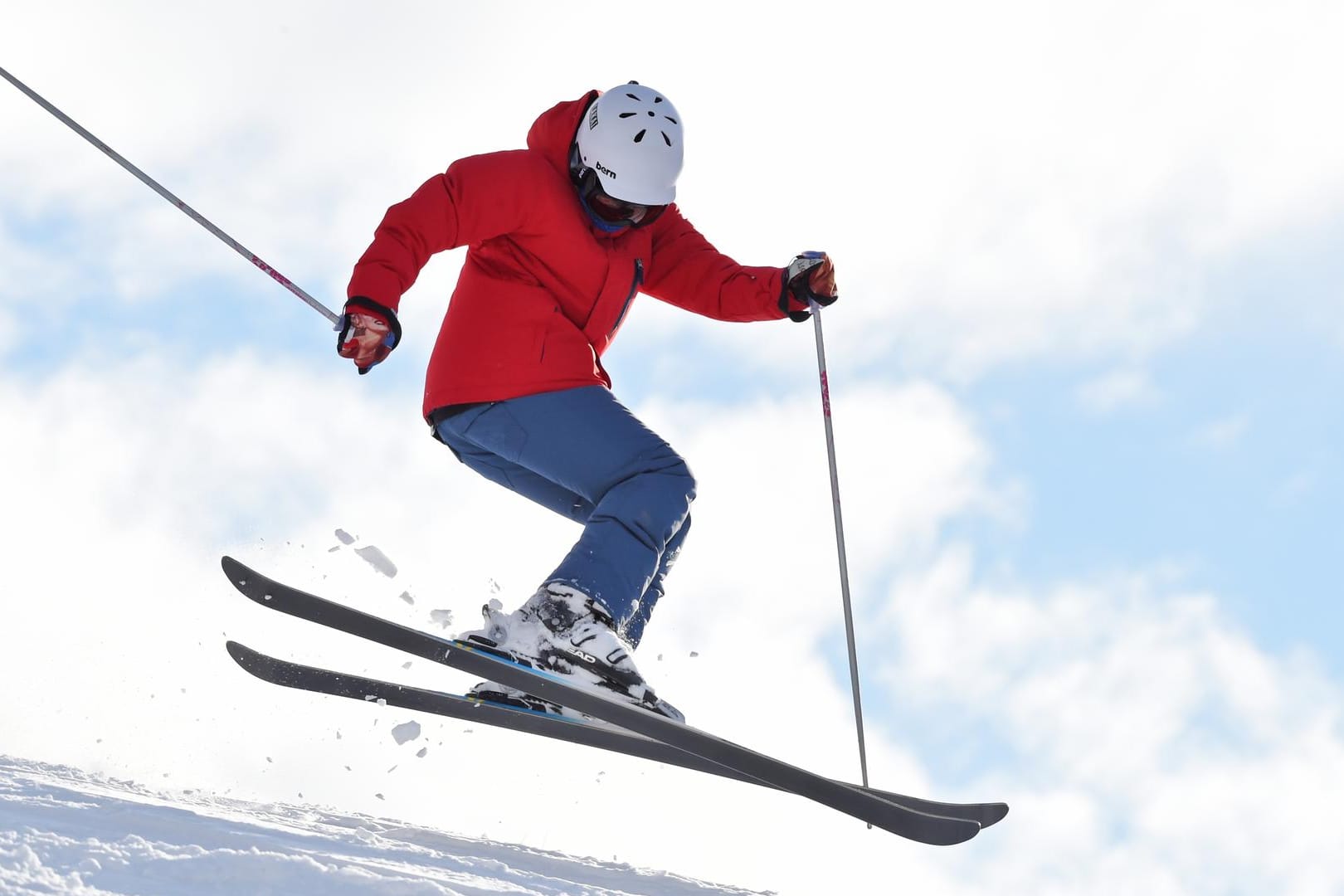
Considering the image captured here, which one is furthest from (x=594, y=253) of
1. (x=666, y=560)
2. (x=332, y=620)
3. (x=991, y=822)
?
(x=991, y=822)

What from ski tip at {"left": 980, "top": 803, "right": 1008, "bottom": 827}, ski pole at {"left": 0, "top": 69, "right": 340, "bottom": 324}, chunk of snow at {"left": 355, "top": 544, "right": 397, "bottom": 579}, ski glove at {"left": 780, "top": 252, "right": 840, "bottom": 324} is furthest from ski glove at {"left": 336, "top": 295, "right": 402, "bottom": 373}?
ski tip at {"left": 980, "top": 803, "right": 1008, "bottom": 827}

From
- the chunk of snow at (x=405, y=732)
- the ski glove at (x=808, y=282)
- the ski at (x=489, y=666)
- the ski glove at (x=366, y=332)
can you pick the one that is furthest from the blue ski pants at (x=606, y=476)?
the ski glove at (x=808, y=282)

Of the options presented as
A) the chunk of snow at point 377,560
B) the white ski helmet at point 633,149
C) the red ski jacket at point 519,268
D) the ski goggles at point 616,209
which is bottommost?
the chunk of snow at point 377,560

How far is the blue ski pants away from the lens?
13.3ft

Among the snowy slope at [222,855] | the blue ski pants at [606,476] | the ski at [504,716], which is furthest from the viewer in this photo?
the ski at [504,716]

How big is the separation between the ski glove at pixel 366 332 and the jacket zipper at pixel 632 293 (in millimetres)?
988

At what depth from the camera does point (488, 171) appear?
14.1 ft

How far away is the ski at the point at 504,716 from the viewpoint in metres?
4.21

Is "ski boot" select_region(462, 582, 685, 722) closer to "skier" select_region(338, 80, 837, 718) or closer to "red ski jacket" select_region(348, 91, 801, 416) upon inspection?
"skier" select_region(338, 80, 837, 718)

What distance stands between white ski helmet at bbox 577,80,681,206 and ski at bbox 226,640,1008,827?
1.83 m

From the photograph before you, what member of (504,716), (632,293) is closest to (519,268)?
(632,293)

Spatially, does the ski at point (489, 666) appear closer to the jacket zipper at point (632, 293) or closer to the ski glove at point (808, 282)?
the jacket zipper at point (632, 293)

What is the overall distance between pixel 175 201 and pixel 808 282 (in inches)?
95.7

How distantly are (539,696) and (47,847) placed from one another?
153 cm
